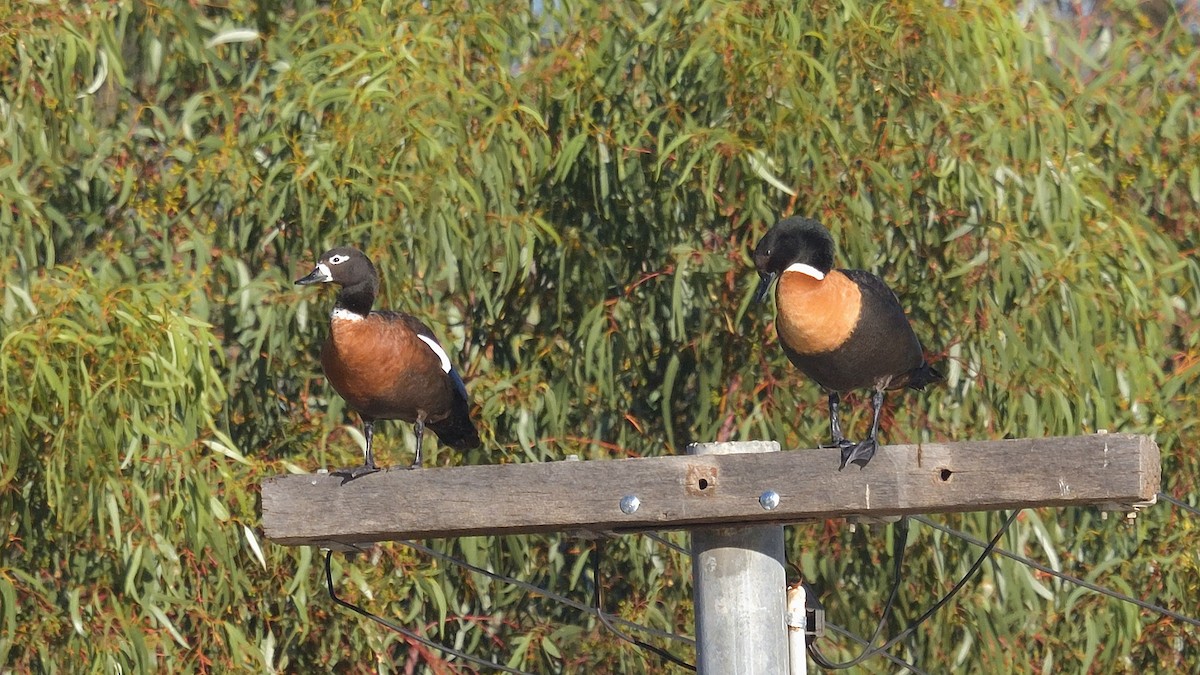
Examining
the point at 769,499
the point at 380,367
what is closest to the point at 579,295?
the point at 380,367

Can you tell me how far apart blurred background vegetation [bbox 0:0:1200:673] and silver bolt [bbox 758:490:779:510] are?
1.98 m

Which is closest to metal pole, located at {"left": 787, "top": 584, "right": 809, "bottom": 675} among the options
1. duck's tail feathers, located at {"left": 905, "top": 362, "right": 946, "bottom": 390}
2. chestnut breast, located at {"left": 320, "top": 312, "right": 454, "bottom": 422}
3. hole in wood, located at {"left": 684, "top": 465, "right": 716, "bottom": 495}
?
hole in wood, located at {"left": 684, "top": 465, "right": 716, "bottom": 495}

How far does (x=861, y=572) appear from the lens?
556 centimetres

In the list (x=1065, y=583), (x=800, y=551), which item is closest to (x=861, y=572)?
(x=800, y=551)

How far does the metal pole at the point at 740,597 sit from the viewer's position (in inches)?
142

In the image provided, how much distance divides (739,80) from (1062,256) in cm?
99

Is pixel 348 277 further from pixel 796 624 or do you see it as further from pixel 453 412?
pixel 796 624

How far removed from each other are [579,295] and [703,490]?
2.30 metres

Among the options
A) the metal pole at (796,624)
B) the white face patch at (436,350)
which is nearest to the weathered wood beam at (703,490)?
the metal pole at (796,624)

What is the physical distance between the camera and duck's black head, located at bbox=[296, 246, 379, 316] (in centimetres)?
488

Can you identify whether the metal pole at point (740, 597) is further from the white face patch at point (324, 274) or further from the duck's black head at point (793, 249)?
the white face patch at point (324, 274)

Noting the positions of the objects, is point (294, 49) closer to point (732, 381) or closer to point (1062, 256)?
point (732, 381)

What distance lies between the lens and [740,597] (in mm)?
3643

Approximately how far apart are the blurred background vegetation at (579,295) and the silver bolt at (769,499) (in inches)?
77.9
